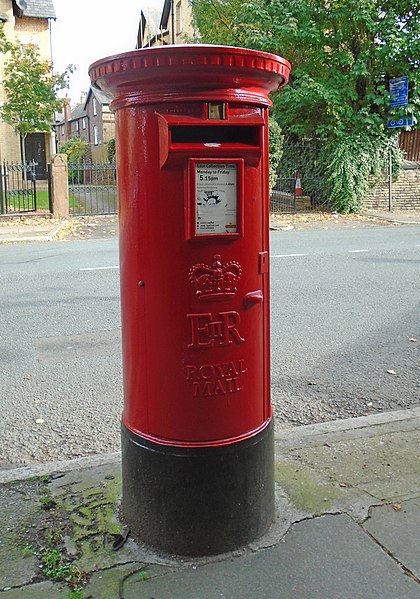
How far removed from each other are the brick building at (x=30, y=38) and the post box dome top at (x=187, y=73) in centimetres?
3122

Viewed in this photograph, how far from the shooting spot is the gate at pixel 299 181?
20.9 m

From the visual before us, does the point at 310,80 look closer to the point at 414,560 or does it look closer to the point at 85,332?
the point at 85,332

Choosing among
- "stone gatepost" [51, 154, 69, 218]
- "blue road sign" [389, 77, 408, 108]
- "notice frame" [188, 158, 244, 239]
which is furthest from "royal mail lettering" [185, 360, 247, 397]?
"blue road sign" [389, 77, 408, 108]

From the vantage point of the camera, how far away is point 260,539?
280cm

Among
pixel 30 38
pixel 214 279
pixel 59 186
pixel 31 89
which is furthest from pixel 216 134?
pixel 30 38

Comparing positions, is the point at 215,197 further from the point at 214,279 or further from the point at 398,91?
the point at 398,91

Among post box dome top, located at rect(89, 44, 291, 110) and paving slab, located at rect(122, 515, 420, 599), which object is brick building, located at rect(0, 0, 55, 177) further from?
paving slab, located at rect(122, 515, 420, 599)

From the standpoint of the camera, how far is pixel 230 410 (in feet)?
8.75

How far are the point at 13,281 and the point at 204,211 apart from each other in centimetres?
705

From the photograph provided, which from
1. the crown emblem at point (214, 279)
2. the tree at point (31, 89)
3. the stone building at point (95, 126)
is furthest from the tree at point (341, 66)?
the stone building at point (95, 126)

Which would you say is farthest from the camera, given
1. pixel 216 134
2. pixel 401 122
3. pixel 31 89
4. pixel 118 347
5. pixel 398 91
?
pixel 31 89

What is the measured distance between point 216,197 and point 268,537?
57.8 inches

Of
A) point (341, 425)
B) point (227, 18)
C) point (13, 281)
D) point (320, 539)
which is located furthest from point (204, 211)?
point (227, 18)

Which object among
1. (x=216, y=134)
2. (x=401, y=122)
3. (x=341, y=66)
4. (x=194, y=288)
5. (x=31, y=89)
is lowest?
(x=194, y=288)
